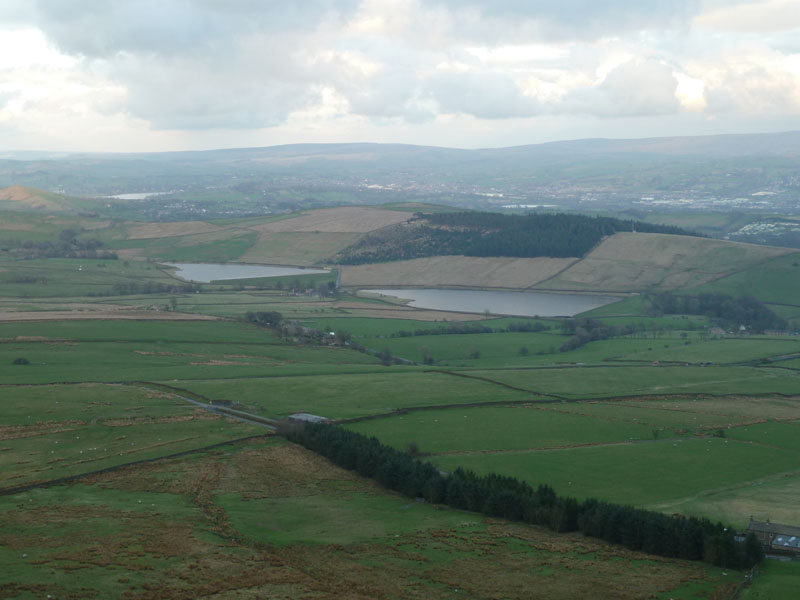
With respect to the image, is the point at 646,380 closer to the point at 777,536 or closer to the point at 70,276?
the point at 777,536

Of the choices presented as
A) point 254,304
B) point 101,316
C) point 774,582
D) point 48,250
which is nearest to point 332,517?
→ point 774,582

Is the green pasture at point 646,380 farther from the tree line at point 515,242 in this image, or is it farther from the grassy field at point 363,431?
the tree line at point 515,242

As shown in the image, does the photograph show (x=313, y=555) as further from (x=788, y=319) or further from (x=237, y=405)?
(x=788, y=319)

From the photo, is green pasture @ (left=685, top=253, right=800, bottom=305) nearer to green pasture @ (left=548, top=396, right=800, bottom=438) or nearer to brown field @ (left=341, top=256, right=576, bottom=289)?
brown field @ (left=341, top=256, right=576, bottom=289)

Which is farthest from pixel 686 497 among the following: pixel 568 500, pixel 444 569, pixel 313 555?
pixel 313 555

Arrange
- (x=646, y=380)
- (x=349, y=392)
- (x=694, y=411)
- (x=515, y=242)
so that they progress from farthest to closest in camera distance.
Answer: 1. (x=515, y=242)
2. (x=646, y=380)
3. (x=349, y=392)
4. (x=694, y=411)

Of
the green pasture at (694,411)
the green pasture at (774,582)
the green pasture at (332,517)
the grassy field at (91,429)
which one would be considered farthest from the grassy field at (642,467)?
the grassy field at (91,429)

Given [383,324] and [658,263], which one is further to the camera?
[658,263]
